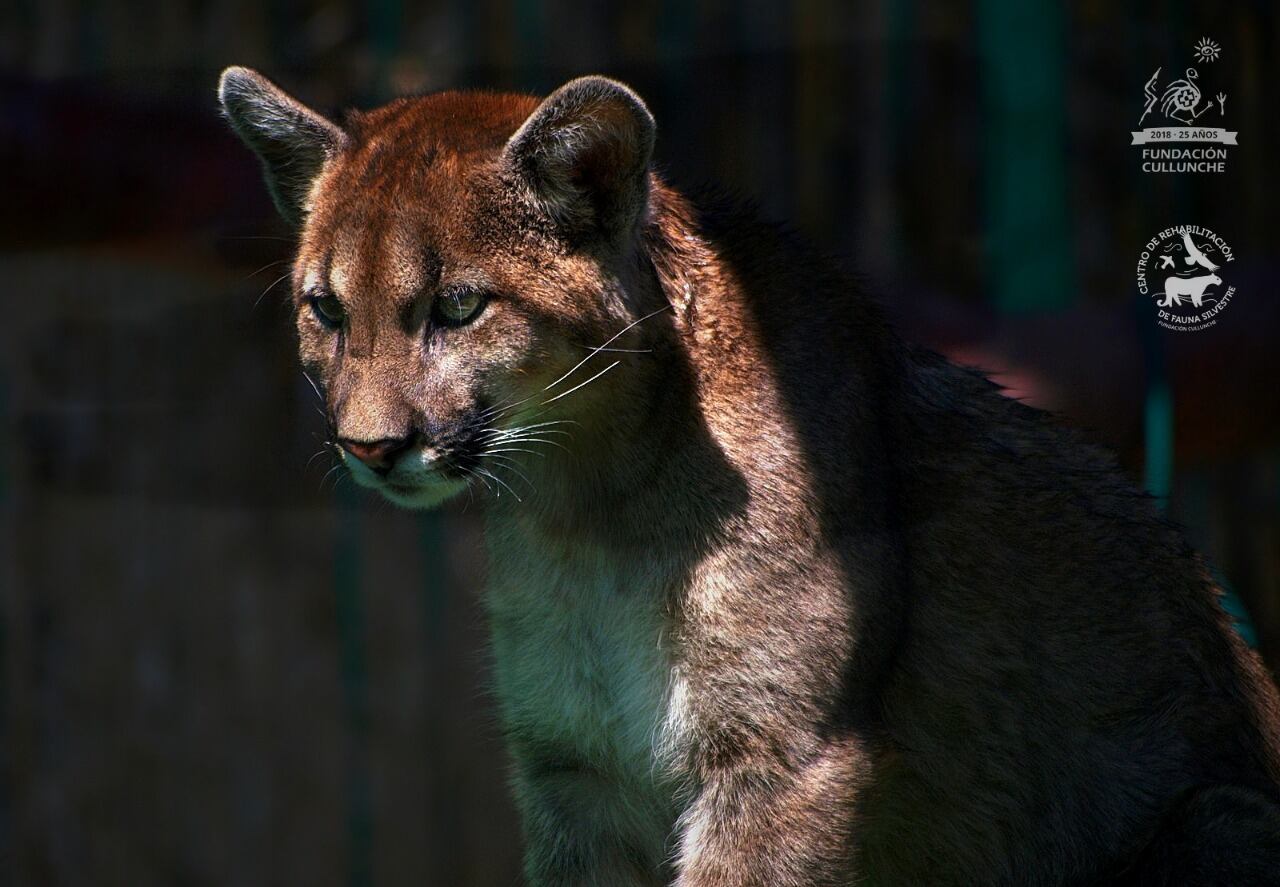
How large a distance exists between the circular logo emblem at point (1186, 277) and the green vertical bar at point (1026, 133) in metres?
0.42

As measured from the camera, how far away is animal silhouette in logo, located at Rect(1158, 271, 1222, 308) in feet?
17.4

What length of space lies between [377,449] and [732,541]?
32.7 inches

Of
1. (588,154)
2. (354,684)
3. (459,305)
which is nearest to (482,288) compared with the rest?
(459,305)

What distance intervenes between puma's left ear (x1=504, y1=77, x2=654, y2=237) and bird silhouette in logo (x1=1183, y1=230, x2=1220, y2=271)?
8.97 ft

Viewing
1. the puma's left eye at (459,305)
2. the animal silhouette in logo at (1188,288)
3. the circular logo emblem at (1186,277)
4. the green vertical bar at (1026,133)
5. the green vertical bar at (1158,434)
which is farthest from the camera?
the green vertical bar at (1026,133)

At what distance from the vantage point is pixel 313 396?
7676 mm

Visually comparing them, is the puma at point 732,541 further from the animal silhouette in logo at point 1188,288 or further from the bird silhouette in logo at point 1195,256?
the bird silhouette in logo at point 1195,256

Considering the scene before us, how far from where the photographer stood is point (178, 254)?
224 inches

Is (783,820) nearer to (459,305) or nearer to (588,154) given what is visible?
(459,305)

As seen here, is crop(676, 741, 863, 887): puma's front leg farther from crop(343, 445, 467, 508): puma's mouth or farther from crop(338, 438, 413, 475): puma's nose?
crop(338, 438, 413, 475): puma's nose

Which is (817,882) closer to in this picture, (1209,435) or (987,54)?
(1209,435)

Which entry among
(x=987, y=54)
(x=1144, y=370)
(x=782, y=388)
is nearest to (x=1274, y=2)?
(x=987, y=54)

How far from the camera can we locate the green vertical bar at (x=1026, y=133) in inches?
270

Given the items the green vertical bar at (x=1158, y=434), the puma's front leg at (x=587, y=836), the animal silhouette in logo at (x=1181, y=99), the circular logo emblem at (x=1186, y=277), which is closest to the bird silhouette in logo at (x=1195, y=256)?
the circular logo emblem at (x=1186, y=277)
